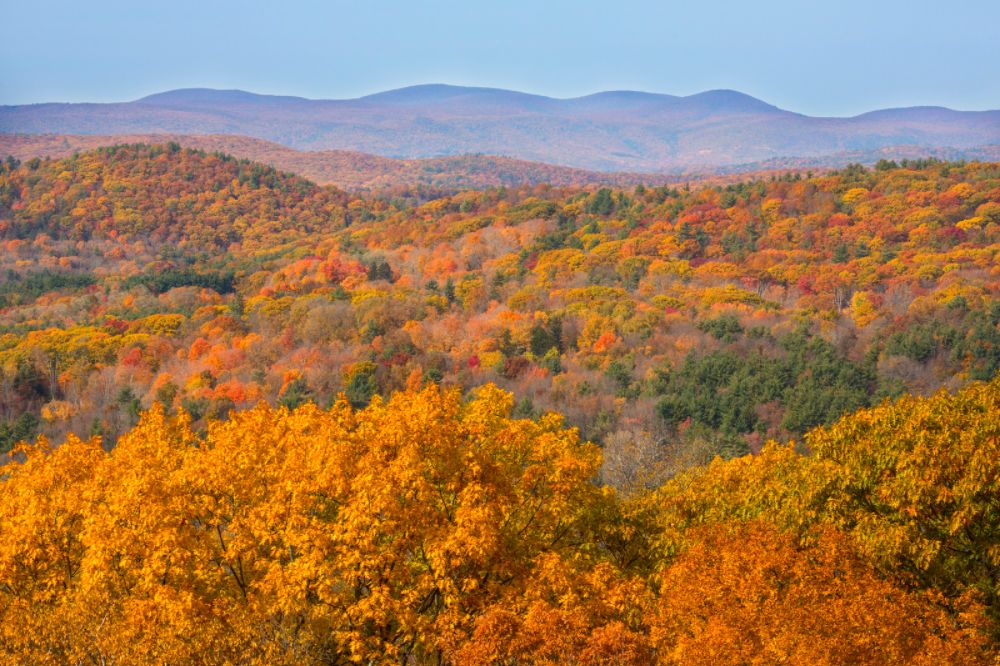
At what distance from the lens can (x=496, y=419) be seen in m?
22.4

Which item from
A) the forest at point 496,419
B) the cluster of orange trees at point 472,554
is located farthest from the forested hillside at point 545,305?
the cluster of orange trees at point 472,554

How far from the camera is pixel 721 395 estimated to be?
63656 millimetres

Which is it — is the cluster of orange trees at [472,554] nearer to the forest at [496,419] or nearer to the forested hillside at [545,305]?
the forest at [496,419]

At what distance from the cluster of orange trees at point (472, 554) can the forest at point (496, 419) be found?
Result: 0.24 ft

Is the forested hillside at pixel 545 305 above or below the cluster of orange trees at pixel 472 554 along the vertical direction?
below

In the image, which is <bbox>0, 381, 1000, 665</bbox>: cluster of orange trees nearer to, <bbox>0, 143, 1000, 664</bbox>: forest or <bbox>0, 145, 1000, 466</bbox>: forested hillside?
<bbox>0, 143, 1000, 664</bbox>: forest

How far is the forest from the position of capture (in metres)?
16.5

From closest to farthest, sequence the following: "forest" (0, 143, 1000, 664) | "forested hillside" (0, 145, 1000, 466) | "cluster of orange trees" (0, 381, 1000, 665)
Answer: "cluster of orange trees" (0, 381, 1000, 665) → "forest" (0, 143, 1000, 664) → "forested hillside" (0, 145, 1000, 466)

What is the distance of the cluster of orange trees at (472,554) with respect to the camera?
14.9 m

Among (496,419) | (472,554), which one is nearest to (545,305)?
(496,419)

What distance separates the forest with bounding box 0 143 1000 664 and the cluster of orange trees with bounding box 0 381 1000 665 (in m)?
0.07

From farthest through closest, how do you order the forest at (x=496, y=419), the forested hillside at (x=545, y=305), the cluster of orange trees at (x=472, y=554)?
the forested hillside at (x=545, y=305) < the forest at (x=496, y=419) < the cluster of orange trees at (x=472, y=554)

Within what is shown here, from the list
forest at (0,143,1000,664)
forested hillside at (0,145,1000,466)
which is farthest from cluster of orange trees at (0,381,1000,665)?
forested hillside at (0,145,1000,466)

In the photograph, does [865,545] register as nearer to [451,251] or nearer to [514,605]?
[514,605]
